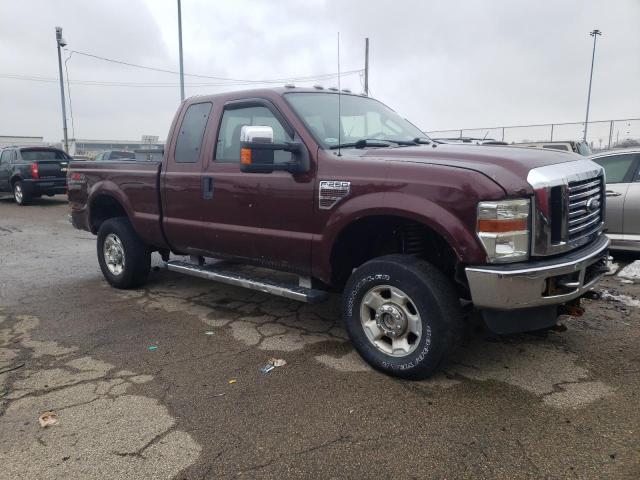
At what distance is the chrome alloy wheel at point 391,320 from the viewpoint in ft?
11.3

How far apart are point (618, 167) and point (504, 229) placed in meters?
4.41

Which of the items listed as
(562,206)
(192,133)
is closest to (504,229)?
(562,206)

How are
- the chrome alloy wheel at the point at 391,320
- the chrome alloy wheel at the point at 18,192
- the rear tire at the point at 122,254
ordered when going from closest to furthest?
the chrome alloy wheel at the point at 391,320
the rear tire at the point at 122,254
the chrome alloy wheel at the point at 18,192

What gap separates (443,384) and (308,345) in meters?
1.20

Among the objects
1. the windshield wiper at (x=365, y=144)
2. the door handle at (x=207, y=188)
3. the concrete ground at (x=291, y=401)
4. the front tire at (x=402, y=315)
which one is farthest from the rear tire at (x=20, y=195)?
the front tire at (x=402, y=315)

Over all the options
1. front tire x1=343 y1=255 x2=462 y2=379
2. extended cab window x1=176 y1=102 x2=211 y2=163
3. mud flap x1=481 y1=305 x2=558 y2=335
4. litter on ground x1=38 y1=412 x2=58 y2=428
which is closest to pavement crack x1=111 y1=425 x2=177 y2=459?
litter on ground x1=38 y1=412 x2=58 y2=428

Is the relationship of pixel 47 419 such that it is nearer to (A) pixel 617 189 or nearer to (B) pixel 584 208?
(B) pixel 584 208

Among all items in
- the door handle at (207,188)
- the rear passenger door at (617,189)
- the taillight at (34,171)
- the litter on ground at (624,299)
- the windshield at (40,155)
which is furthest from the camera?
the windshield at (40,155)

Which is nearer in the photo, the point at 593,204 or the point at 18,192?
the point at 593,204

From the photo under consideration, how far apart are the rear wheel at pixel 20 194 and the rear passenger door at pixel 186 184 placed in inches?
492

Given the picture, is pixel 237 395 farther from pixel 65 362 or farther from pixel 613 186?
pixel 613 186

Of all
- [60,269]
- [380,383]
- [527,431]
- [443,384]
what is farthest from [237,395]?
[60,269]

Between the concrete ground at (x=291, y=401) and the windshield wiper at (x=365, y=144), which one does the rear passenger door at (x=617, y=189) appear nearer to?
the concrete ground at (x=291, y=401)

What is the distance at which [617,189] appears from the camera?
6.27 metres
